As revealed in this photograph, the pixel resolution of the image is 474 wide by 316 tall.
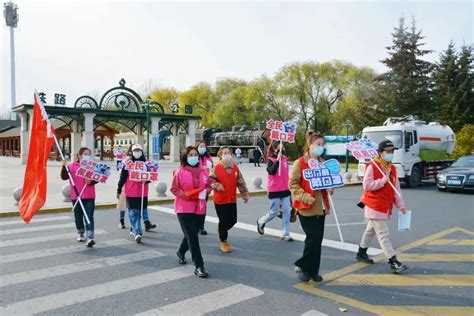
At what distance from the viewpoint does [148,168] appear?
7402 mm

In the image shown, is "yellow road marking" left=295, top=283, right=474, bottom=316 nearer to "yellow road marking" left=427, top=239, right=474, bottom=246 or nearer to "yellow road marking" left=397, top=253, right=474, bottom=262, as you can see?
"yellow road marking" left=397, top=253, right=474, bottom=262

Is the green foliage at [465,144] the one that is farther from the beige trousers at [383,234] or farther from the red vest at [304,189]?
the red vest at [304,189]

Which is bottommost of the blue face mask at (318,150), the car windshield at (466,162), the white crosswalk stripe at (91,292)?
the white crosswalk stripe at (91,292)

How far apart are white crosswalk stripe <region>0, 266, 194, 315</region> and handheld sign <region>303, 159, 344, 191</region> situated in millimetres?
2089

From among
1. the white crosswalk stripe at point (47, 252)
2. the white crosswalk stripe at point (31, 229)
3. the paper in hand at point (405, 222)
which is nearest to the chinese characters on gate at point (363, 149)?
the paper in hand at point (405, 222)

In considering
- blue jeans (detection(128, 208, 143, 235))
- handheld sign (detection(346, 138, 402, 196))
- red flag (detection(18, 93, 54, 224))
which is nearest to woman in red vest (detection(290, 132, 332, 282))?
handheld sign (detection(346, 138, 402, 196))

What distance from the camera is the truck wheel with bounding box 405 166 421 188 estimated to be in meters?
17.1

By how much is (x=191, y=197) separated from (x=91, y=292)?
1.68 meters

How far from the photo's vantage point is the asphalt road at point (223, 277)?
13.7ft

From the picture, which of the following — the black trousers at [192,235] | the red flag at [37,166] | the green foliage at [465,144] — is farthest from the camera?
the green foliage at [465,144]

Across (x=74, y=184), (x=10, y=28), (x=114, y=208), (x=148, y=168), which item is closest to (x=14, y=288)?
(x=74, y=184)

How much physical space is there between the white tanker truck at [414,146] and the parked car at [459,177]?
5.98 ft

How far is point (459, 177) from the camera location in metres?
14.4

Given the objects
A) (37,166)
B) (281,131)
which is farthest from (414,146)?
(37,166)
